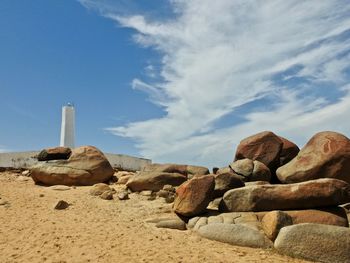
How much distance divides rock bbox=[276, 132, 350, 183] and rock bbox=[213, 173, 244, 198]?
5.01 ft

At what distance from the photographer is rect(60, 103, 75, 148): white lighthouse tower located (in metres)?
28.0

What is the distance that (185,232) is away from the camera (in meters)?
10.5

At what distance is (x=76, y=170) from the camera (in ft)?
51.3

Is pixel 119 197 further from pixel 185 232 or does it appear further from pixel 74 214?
pixel 185 232

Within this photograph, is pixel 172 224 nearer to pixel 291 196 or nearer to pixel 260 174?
pixel 291 196

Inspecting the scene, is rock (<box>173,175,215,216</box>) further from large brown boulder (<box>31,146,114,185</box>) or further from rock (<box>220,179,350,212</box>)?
large brown boulder (<box>31,146,114,185</box>)

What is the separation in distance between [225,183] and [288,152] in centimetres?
312

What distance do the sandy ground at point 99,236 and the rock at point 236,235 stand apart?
6.8 inches

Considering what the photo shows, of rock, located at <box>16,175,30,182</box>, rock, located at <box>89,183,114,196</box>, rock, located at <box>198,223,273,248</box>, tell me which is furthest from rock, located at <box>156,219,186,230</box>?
rock, located at <box>16,175,30,182</box>

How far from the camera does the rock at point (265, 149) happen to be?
44.4ft

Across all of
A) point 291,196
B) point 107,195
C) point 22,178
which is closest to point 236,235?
point 291,196

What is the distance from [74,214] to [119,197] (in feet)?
5.87

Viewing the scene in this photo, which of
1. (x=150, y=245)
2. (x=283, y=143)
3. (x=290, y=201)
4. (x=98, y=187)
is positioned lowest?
(x=150, y=245)

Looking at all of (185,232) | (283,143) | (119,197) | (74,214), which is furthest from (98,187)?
(283,143)
